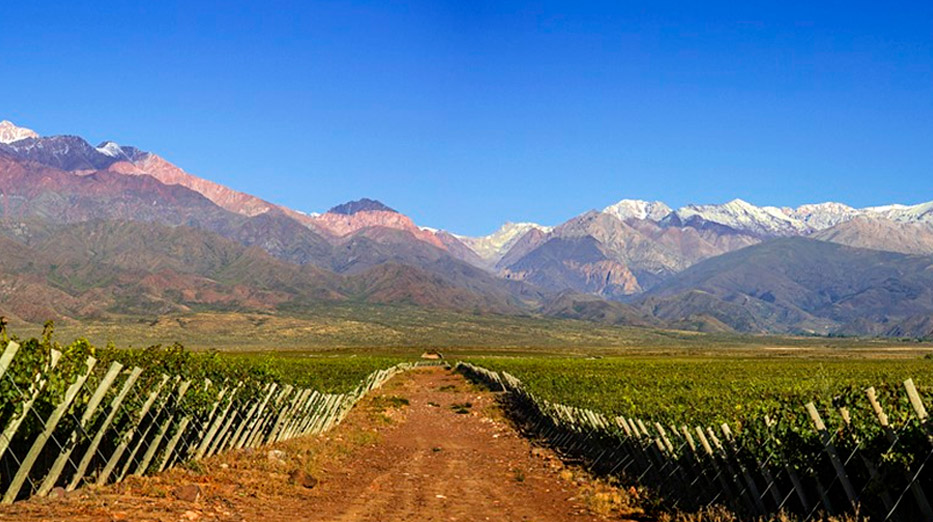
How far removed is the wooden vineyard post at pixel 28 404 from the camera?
12.0 metres

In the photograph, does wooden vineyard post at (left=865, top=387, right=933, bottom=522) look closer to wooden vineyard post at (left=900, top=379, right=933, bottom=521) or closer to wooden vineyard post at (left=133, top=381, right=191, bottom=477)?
wooden vineyard post at (left=900, top=379, right=933, bottom=521)

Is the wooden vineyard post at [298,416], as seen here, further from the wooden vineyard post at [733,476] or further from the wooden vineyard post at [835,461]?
the wooden vineyard post at [835,461]

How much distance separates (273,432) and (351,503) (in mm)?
9045

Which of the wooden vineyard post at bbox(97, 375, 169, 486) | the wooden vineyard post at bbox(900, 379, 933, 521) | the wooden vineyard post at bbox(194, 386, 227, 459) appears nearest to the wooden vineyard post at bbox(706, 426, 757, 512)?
the wooden vineyard post at bbox(900, 379, 933, 521)

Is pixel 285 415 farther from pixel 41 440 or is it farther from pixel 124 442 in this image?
pixel 41 440

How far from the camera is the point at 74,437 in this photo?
1394cm

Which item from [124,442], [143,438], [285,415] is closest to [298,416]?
[285,415]

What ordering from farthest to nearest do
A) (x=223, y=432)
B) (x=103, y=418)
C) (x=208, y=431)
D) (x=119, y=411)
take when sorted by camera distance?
(x=223, y=432)
(x=208, y=431)
(x=119, y=411)
(x=103, y=418)

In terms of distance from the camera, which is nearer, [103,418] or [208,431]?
[103,418]

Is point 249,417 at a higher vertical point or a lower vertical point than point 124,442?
lower

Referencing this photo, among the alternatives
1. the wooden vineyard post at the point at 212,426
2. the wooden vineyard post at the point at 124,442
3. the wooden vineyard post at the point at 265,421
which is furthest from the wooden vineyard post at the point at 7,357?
the wooden vineyard post at the point at 265,421

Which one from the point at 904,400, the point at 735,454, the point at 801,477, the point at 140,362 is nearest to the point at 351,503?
the point at 140,362

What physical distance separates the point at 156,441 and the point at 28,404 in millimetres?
5537

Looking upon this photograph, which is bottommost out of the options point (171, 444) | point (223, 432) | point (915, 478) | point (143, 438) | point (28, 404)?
point (223, 432)
